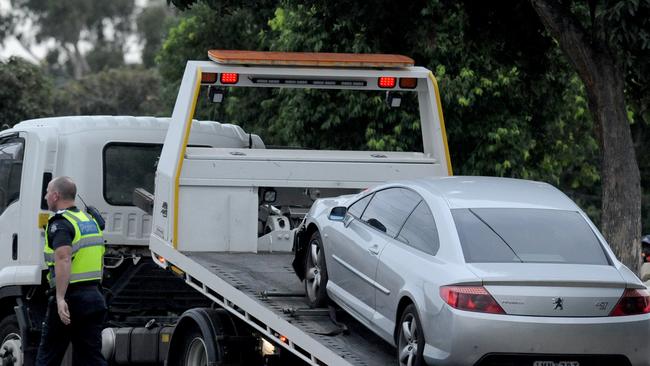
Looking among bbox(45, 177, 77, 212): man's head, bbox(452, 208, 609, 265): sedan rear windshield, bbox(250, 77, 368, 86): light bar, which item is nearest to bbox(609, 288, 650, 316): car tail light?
bbox(452, 208, 609, 265): sedan rear windshield

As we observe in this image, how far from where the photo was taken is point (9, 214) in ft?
37.3

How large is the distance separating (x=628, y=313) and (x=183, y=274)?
402 centimetres

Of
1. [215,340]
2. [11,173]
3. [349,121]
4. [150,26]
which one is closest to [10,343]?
[11,173]

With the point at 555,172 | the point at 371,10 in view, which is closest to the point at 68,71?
the point at 555,172

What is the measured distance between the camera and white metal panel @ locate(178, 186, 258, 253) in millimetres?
10195

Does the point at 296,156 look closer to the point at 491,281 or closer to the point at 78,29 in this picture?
the point at 491,281

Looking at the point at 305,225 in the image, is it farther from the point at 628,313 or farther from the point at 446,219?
the point at 628,313

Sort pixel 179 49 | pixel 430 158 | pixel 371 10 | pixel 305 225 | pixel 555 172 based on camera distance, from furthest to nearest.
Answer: pixel 179 49 < pixel 555 172 < pixel 371 10 < pixel 430 158 < pixel 305 225

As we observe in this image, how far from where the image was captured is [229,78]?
1032 cm

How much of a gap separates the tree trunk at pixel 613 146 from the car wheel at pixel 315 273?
12.0 ft

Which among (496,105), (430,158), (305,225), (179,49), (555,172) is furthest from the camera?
(179,49)

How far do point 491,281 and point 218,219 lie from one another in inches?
155

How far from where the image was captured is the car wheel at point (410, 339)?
22.9 ft

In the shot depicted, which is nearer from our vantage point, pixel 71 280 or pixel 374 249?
pixel 374 249
